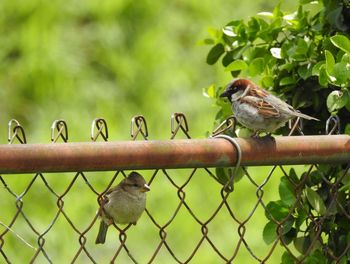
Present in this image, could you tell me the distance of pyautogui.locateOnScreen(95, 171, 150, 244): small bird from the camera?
2.47m

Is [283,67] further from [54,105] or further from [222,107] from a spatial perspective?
[54,105]

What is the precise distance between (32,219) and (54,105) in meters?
0.93

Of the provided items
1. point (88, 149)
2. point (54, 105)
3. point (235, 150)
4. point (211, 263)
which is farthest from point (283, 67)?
point (54, 105)

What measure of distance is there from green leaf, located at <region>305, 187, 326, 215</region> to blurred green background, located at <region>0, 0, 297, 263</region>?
8.97 feet

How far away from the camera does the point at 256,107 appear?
2.86m

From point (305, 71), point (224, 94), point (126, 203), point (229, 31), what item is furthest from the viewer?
point (229, 31)

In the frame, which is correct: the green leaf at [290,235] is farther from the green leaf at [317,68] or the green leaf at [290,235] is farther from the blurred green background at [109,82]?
the blurred green background at [109,82]

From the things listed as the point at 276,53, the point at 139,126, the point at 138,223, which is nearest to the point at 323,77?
the point at 276,53

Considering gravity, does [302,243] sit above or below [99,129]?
below

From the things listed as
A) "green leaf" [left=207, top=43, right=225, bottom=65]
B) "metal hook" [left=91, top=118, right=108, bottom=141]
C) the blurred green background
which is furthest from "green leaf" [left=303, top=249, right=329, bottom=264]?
the blurred green background

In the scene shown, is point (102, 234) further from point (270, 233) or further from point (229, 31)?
point (229, 31)

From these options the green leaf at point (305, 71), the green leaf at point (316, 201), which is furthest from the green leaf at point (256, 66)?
the green leaf at point (316, 201)

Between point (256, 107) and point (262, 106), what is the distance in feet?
0.06

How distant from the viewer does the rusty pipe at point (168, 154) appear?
2.08m
